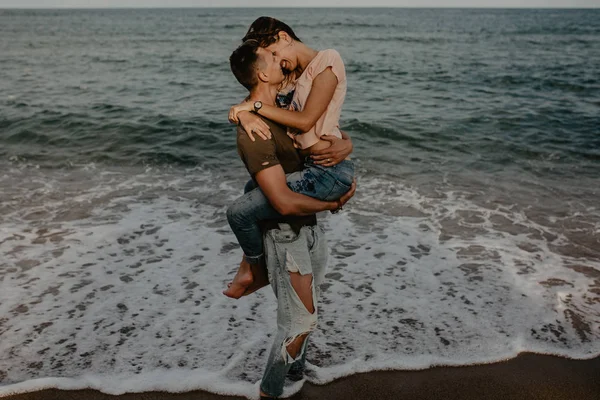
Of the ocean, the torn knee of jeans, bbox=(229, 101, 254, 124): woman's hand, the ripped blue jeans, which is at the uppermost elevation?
bbox=(229, 101, 254, 124): woman's hand

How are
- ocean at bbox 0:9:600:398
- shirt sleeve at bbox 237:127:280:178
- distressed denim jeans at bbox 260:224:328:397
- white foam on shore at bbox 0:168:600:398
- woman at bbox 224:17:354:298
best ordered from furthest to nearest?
1. ocean at bbox 0:9:600:398
2. white foam on shore at bbox 0:168:600:398
3. distressed denim jeans at bbox 260:224:328:397
4. woman at bbox 224:17:354:298
5. shirt sleeve at bbox 237:127:280:178

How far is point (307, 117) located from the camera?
2902mm

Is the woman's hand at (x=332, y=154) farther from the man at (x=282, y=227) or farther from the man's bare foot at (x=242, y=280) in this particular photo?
the man's bare foot at (x=242, y=280)

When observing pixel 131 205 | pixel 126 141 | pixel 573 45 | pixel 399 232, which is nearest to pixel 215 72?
pixel 126 141

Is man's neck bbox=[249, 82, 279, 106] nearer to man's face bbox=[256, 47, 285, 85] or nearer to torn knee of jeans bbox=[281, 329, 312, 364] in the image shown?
man's face bbox=[256, 47, 285, 85]

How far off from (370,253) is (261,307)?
1.88m

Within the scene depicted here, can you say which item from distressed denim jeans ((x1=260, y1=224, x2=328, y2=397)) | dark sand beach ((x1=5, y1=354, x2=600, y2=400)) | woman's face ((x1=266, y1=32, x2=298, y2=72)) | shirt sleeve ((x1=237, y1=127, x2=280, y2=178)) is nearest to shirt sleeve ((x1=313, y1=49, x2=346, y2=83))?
woman's face ((x1=266, y1=32, x2=298, y2=72))

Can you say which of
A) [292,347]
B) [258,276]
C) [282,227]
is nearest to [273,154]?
[282,227]

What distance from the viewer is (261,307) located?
522 centimetres

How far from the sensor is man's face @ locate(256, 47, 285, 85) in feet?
9.57

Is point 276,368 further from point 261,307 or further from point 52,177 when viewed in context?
point 52,177

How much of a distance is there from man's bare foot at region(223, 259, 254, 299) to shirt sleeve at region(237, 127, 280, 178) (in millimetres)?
823

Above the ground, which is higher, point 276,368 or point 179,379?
point 276,368

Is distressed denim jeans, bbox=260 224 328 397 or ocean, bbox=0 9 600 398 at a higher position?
distressed denim jeans, bbox=260 224 328 397
